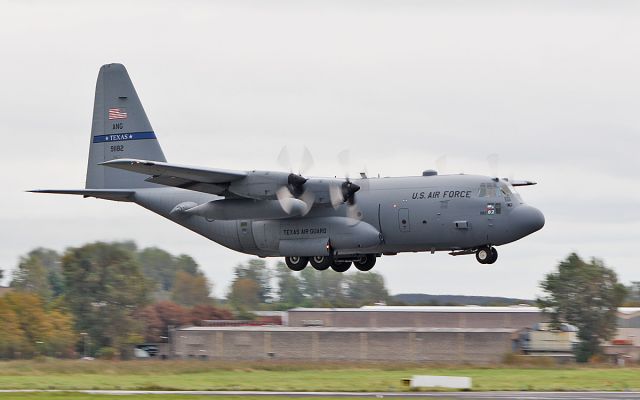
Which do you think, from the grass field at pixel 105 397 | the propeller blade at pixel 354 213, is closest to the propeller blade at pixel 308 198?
the propeller blade at pixel 354 213

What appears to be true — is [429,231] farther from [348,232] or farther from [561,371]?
[561,371]

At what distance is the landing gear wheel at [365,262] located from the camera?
39.2 m

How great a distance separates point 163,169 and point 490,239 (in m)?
10.5

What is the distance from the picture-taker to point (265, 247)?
38.6m

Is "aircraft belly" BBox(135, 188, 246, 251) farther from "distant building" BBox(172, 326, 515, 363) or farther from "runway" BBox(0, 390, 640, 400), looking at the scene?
"distant building" BBox(172, 326, 515, 363)

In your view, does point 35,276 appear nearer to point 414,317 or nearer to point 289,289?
point 289,289

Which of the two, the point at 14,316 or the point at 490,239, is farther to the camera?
the point at 14,316

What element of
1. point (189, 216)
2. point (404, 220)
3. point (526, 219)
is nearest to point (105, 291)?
point (189, 216)

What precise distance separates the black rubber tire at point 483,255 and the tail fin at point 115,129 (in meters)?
12.4

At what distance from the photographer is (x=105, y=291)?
6153 cm

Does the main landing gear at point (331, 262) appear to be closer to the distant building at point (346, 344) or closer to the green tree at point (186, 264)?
the distant building at point (346, 344)

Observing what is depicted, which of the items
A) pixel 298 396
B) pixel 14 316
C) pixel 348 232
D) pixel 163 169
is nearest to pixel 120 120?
pixel 163 169

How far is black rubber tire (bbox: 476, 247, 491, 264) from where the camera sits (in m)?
Answer: 37.0

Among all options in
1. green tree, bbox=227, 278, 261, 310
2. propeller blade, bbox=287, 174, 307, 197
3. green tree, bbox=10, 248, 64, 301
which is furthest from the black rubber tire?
green tree, bbox=10, 248, 64, 301
